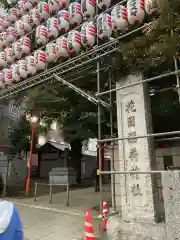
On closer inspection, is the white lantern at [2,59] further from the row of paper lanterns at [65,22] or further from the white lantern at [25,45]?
the white lantern at [25,45]

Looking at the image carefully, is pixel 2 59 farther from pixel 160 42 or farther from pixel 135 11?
pixel 160 42

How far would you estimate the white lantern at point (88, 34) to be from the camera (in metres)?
7.30

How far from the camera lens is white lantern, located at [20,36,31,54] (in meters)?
10.4

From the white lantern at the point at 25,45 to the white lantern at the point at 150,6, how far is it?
6.34 metres

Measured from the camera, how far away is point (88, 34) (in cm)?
730

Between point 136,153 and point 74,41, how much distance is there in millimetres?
4495

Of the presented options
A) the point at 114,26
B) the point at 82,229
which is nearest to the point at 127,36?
the point at 114,26

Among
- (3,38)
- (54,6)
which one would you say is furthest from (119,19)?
(3,38)

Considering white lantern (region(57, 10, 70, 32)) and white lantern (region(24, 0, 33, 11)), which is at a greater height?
white lantern (region(24, 0, 33, 11))

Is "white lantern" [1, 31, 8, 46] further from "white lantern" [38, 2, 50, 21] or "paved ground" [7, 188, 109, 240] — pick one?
"paved ground" [7, 188, 109, 240]

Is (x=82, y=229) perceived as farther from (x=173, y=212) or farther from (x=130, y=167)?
(x=173, y=212)

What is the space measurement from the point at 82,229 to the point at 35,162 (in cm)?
2113

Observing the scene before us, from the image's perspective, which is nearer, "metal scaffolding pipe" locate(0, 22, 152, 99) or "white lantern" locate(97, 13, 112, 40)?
"metal scaffolding pipe" locate(0, 22, 152, 99)

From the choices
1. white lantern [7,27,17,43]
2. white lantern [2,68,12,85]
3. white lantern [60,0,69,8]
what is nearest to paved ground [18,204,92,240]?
white lantern [2,68,12,85]
